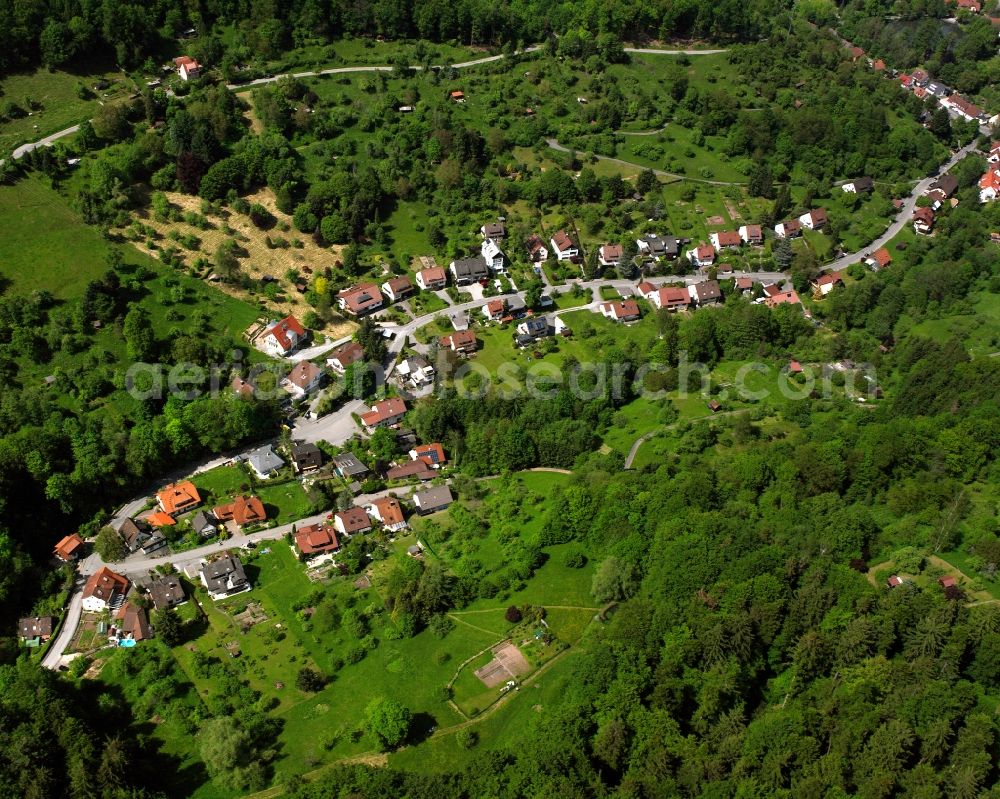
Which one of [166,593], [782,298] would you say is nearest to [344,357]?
[166,593]

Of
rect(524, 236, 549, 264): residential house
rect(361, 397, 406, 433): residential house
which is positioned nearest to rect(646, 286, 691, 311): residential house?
rect(524, 236, 549, 264): residential house

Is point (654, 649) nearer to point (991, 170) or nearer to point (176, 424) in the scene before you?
point (176, 424)

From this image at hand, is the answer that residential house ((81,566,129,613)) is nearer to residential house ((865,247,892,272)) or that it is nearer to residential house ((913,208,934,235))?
residential house ((865,247,892,272))

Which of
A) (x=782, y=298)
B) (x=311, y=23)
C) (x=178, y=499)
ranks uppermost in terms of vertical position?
(x=311, y=23)

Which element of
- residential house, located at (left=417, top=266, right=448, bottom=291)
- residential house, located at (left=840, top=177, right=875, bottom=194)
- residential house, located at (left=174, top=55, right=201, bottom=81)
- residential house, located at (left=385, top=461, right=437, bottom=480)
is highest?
residential house, located at (left=174, top=55, right=201, bottom=81)

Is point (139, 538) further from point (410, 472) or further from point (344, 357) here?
point (344, 357)

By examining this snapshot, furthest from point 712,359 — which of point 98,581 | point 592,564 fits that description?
point 98,581

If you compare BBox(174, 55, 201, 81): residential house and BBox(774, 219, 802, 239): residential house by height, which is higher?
BBox(174, 55, 201, 81): residential house
